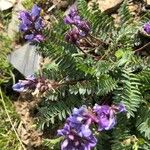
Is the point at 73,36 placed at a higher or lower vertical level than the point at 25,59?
higher

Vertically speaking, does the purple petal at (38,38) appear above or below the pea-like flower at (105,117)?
above

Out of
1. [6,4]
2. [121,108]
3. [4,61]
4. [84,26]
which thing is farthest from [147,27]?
[6,4]

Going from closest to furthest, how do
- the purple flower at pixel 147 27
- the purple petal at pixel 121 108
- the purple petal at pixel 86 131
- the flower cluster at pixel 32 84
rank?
1. the purple petal at pixel 86 131
2. the purple petal at pixel 121 108
3. the flower cluster at pixel 32 84
4. the purple flower at pixel 147 27

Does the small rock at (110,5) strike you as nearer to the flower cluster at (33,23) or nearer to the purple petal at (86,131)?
the flower cluster at (33,23)

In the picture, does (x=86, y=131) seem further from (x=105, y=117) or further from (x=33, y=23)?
(x=33, y=23)

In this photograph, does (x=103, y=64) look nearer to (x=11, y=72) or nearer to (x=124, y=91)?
(x=124, y=91)

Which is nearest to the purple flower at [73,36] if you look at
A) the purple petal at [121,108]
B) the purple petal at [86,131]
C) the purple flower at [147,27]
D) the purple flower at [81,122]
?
the purple flower at [147,27]

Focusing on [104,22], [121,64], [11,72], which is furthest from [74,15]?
[11,72]
